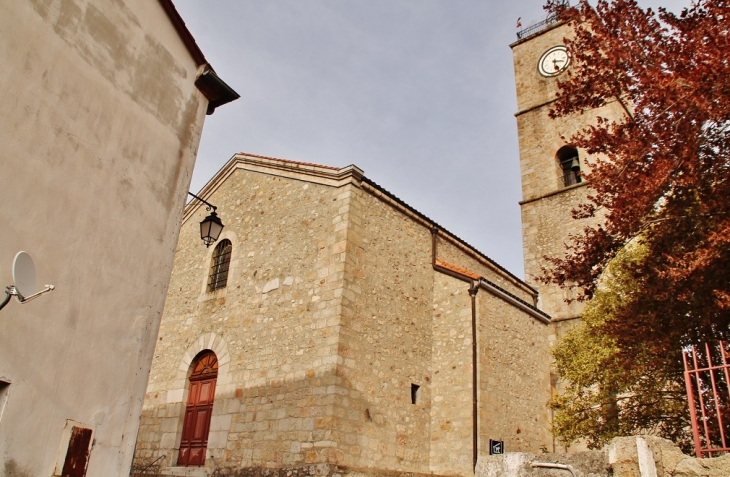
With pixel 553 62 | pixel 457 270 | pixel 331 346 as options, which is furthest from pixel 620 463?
pixel 553 62

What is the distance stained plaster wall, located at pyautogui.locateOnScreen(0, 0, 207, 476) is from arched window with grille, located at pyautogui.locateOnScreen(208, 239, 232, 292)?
22.1 feet

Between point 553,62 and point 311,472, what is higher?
point 553,62

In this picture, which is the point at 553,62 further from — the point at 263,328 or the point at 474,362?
the point at 263,328

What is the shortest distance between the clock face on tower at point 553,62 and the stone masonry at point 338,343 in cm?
1119

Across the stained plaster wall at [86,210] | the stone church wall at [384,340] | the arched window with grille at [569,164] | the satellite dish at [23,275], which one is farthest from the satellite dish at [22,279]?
the arched window with grille at [569,164]

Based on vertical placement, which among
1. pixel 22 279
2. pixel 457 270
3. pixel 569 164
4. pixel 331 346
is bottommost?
pixel 22 279

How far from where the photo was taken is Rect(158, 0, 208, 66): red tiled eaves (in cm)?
719

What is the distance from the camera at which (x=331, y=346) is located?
1023cm

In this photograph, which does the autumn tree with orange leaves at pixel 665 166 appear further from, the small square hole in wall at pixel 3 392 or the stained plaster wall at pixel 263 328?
the small square hole in wall at pixel 3 392

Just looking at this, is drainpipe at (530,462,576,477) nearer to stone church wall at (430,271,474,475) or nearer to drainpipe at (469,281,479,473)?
drainpipe at (469,281,479,473)

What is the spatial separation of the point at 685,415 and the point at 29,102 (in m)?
11.0

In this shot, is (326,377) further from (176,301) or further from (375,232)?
(176,301)

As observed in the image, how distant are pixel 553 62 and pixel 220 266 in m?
15.7

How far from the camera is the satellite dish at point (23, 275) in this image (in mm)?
4320
